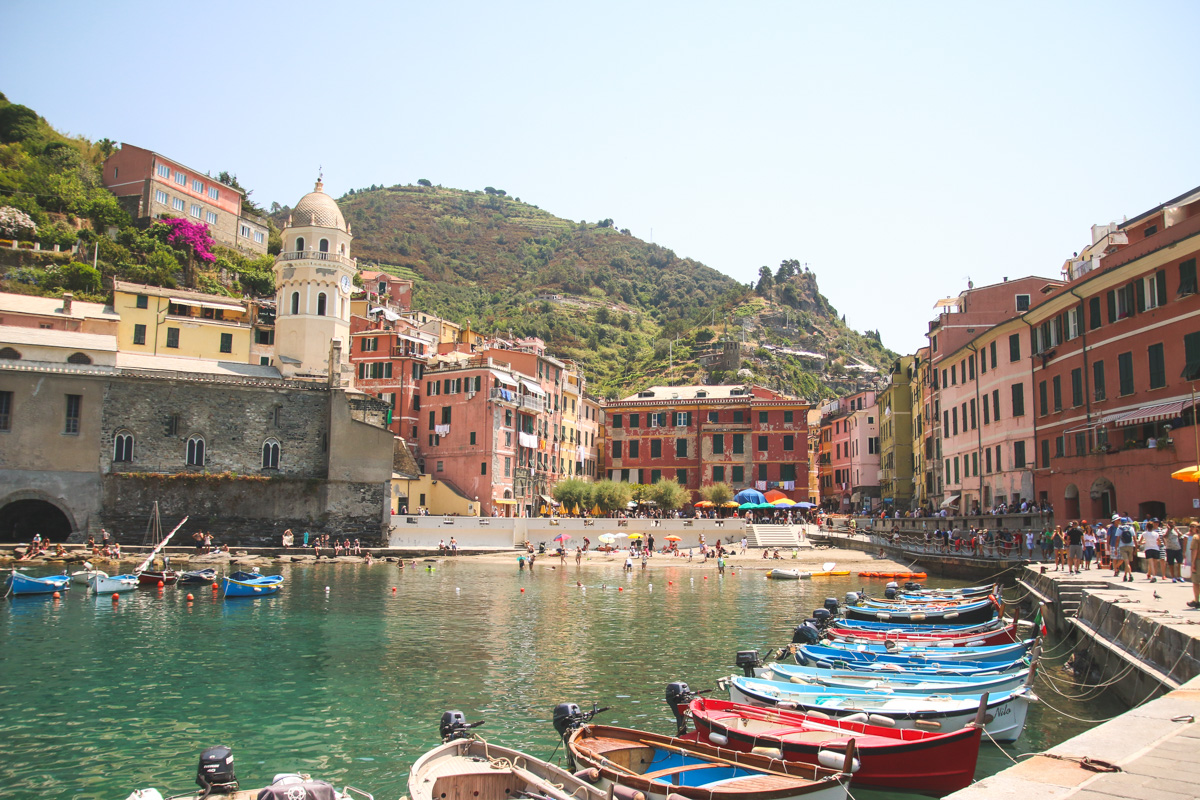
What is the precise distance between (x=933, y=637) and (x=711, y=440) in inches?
1996

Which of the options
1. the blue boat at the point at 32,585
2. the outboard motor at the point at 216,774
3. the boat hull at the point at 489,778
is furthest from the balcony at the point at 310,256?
the boat hull at the point at 489,778

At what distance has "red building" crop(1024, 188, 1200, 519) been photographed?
2848 centimetres

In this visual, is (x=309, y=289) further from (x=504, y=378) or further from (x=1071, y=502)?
(x=1071, y=502)

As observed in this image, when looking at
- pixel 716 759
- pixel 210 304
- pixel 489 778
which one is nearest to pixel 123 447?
pixel 210 304

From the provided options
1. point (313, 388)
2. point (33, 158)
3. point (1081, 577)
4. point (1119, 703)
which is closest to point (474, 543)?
point (313, 388)

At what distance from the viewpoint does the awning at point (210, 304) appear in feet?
208

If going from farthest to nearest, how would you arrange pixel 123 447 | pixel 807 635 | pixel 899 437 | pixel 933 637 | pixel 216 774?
1. pixel 899 437
2. pixel 123 447
3. pixel 933 637
4. pixel 807 635
5. pixel 216 774

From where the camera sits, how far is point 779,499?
205 feet

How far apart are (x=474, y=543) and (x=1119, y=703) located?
149 feet

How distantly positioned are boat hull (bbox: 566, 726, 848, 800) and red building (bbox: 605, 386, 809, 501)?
6008 cm

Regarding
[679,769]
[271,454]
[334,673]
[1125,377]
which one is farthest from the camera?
[271,454]

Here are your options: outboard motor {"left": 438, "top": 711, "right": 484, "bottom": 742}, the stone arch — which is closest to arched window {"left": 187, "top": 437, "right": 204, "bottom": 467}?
the stone arch

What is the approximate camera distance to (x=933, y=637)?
21.1 metres

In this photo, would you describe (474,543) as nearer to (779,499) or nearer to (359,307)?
(779,499)
